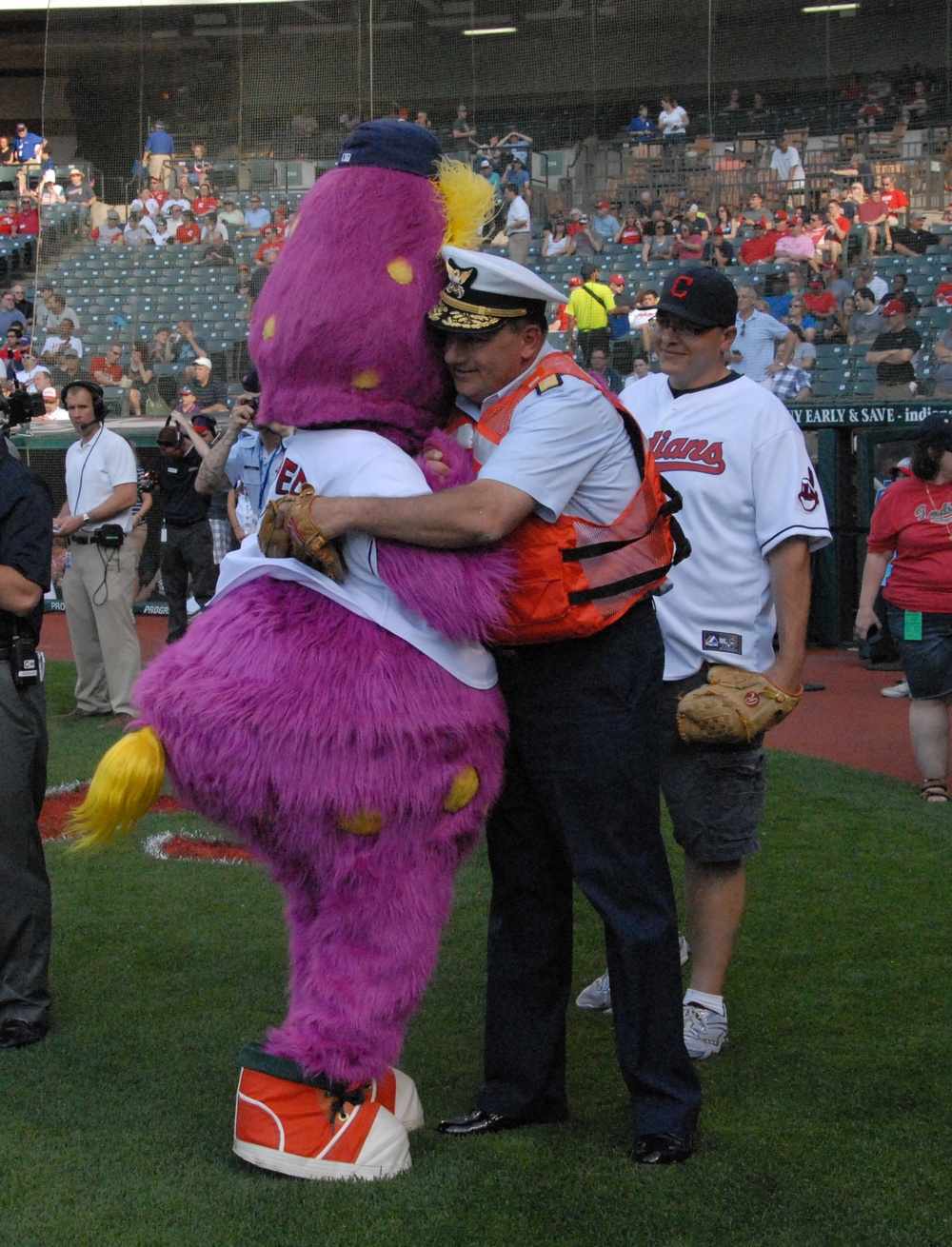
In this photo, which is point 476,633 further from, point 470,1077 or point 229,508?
point 229,508

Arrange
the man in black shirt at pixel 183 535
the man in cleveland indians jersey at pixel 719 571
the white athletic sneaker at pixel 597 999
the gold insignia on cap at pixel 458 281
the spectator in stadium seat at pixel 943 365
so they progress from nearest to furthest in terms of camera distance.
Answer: the gold insignia on cap at pixel 458 281 → the man in cleveland indians jersey at pixel 719 571 → the white athletic sneaker at pixel 597 999 → the man in black shirt at pixel 183 535 → the spectator in stadium seat at pixel 943 365

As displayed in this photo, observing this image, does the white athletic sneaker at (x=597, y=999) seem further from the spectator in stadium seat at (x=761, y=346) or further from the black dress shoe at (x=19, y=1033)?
the spectator in stadium seat at (x=761, y=346)

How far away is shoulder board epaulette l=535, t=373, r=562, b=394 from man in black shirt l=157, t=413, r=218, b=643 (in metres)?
7.67

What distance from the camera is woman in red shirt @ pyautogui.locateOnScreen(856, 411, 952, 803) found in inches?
272

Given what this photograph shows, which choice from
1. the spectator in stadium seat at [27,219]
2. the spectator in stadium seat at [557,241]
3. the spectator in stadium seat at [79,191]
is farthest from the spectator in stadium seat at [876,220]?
the spectator in stadium seat at [27,219]

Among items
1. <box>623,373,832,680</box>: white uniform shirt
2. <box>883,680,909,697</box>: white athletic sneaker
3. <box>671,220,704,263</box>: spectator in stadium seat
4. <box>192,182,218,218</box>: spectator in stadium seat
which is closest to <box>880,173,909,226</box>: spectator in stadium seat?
<box>671,220,704,263</box>: spectator in stadium seat

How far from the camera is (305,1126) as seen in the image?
2955 millimetres

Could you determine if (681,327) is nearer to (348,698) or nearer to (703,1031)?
(348,698)

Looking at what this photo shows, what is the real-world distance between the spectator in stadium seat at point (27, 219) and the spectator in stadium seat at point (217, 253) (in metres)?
7.36

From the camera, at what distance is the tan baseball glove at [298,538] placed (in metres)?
2.76

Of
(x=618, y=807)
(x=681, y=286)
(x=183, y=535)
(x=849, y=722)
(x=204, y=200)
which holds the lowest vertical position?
(x=849, y=722)

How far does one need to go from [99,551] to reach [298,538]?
6374mm

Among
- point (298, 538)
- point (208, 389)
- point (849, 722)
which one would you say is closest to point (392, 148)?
point (298, 538)

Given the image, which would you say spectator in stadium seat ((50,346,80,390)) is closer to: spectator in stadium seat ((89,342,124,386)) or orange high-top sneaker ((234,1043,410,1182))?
spectator in stadium seat ((89,342,124,386))
